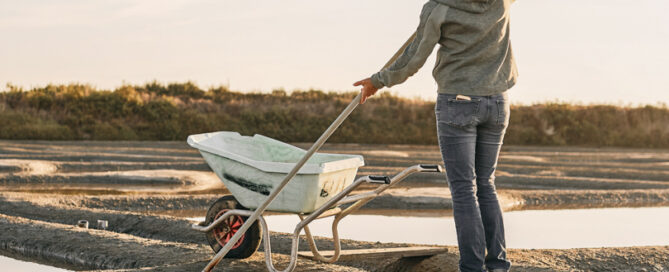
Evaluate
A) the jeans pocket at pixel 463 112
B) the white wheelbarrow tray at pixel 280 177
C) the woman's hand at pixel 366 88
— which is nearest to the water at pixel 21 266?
the white wheelbarrow tray at pixel 280 177

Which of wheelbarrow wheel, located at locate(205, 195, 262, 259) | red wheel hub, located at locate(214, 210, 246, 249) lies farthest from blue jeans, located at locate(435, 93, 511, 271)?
red wheel hub, located at locate(214, 210, 246, 249)

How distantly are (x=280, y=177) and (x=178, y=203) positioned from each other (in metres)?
4.87

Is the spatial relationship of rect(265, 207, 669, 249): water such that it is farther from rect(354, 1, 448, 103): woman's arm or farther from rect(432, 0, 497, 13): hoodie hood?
rect(432, 0, 497, 13): hoodie hood

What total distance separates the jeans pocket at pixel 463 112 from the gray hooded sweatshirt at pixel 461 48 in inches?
1.8

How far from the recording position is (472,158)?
382 centimetres

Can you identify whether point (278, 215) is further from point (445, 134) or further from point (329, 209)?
point (445, 134)

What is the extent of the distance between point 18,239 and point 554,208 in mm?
6213

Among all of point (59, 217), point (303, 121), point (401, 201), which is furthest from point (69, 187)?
point (303, 121)

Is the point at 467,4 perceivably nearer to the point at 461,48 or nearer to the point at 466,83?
the point at 461,48

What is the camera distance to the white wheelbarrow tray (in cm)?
436

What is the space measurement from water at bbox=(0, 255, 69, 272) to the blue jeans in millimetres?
2911

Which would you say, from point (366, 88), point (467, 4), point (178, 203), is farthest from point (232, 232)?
point (178, 203)

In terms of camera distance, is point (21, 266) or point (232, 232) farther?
point (21, 266)

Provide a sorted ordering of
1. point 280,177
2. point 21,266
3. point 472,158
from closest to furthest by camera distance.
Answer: point 472,158 < point 280,177 < point 21,266
